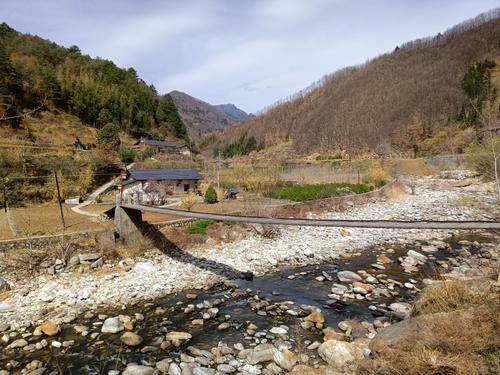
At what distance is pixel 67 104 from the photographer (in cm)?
4312

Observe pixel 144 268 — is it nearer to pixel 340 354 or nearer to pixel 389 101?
pixel 340 354

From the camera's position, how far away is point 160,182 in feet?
71.2

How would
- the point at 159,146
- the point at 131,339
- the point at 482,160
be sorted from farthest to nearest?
the point at 159,146 < the point at 482,160 < the point at 131,339

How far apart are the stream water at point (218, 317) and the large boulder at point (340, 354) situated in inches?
22.9

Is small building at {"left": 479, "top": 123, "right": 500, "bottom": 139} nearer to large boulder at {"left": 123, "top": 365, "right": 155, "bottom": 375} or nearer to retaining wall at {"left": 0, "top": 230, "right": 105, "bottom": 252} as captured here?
large boulder at {"left": 123, "top": 365, "right": 155, "bottom": 375}

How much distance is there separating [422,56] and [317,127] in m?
36.2

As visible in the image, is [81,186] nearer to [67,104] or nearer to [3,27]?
[67,104]

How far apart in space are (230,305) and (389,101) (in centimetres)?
7295

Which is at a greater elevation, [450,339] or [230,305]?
[450,339]

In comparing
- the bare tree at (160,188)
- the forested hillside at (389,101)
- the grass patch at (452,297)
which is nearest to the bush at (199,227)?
the bare tree at (160,188)

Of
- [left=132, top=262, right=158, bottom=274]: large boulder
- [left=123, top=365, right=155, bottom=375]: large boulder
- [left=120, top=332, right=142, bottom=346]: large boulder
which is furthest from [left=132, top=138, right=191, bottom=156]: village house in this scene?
[left=123, top=365, right=155, bottom=375]: large boulder

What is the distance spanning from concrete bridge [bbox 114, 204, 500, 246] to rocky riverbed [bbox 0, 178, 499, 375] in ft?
3.37

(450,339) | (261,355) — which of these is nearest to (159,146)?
(261,355)

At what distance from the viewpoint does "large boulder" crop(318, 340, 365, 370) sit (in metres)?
4.63
